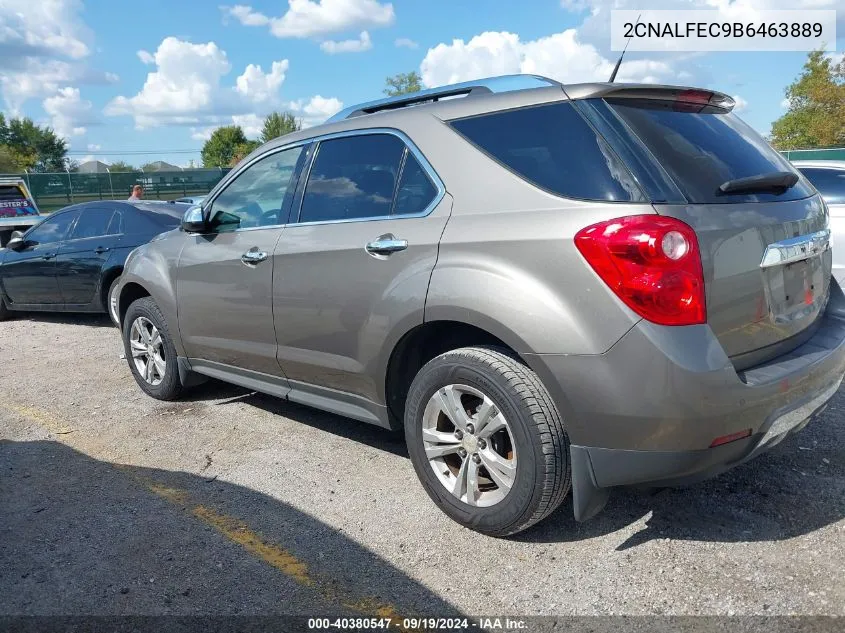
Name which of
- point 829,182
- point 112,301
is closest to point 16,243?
point 112,301

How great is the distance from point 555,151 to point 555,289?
1.97 ft

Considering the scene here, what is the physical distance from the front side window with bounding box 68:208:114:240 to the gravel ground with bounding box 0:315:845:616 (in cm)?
407

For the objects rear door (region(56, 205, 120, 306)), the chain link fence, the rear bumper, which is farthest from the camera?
the chain link fence

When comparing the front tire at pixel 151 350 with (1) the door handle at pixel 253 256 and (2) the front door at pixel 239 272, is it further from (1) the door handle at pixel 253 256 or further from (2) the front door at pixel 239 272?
(1) the door handle at pixel 253 256

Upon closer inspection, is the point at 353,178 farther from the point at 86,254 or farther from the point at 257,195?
the point at 86,254

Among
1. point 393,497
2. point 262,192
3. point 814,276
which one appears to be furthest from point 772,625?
point 262,192

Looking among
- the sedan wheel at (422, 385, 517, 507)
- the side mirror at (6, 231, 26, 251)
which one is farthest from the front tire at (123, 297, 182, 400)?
the side mirror at (6, 231, 26, 251)

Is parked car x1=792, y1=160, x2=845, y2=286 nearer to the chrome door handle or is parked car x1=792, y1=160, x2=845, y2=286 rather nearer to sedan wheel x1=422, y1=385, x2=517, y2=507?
sedan wheel x1=422, y1=385, x2=517, y2=507

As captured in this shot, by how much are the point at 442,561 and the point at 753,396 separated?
4.51ft

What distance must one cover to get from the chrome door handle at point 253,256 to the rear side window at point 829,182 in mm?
4724

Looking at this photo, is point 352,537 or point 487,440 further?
point 352,537

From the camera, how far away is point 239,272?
414 centimetres

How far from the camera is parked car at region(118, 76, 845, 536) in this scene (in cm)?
250

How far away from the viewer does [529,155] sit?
2.91 metres
